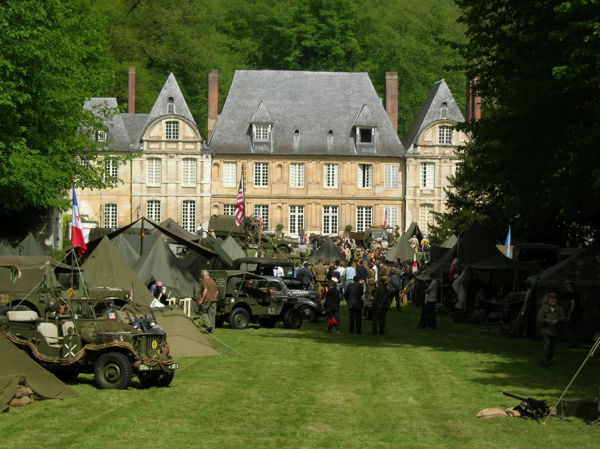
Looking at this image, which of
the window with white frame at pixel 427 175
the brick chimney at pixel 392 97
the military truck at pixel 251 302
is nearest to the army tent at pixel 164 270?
the military truck at pixel 251 302

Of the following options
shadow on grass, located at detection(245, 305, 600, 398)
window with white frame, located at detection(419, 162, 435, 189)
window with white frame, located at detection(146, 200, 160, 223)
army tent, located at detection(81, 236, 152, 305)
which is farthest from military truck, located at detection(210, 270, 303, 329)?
window with white frame, located at detection(419, 162, 435, 189)

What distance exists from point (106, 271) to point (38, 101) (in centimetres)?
1132

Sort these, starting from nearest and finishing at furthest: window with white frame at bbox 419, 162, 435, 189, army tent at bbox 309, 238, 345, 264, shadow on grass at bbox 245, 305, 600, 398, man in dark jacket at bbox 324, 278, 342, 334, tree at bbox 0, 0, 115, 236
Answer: shadow on grass at bbox 245, 305, 600, 398, man in dark jacket at bbox 324, 278, 342, 334, tree at bbox 0, 0, 115, 236, army tent at bbox 309, 238, 345, 264, window with white frame at bbox 419, 162, 435, 189

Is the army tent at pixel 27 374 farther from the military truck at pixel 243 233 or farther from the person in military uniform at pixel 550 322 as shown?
the military truck at pixel 243 233

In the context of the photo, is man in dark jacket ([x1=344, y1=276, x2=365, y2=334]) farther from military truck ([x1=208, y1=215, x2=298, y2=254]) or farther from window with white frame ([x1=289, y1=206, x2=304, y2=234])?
window with white frame ([x1=289, y1=206, x2=304, y2=234])

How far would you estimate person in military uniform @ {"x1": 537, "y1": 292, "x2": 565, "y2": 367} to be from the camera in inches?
923

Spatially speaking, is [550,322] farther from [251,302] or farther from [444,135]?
[444,135]

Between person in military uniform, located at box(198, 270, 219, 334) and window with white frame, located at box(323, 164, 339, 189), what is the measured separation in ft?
167

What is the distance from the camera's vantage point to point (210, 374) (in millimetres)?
21516

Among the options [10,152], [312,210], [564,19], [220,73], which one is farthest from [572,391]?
[220,73]

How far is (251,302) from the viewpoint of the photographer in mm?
32406

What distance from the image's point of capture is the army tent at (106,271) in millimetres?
30406

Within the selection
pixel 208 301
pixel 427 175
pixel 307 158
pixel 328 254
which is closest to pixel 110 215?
pixel 307 158

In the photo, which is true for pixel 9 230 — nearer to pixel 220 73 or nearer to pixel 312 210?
pixel 312 210
